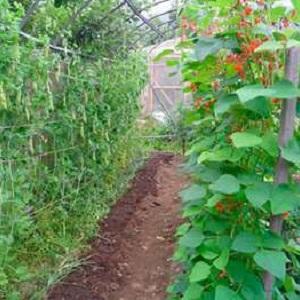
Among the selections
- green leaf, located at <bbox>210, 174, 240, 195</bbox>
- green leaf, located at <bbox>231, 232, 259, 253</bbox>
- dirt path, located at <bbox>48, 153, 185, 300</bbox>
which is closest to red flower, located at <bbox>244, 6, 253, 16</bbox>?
green leaf, located at <bbox>210, 174, 240, 195</bbox>

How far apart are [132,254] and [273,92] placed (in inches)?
109

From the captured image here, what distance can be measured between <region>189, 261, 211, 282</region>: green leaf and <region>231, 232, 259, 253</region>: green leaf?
0.44 ft

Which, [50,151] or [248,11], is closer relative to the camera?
[248,11]

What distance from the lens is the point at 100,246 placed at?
3.90 meters

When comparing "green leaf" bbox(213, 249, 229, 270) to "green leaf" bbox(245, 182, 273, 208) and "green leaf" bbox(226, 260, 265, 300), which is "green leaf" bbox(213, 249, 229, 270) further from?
"green leaf" bbox(245, 182, 273, 208)

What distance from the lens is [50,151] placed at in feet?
12.0

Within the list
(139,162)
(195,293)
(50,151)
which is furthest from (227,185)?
(139,162)

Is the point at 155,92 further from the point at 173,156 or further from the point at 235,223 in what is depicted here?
the point at 235,223

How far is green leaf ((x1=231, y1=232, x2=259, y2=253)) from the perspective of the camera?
1543mm

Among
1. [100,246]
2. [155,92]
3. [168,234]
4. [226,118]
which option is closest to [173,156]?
[155,92]

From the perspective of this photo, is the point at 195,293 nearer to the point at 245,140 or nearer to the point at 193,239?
the point at 193,239

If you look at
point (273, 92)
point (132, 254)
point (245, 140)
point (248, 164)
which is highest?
point (273, 92)

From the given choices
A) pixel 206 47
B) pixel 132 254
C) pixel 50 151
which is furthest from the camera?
pixel 132 254

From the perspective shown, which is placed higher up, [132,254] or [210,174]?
[210,174]
